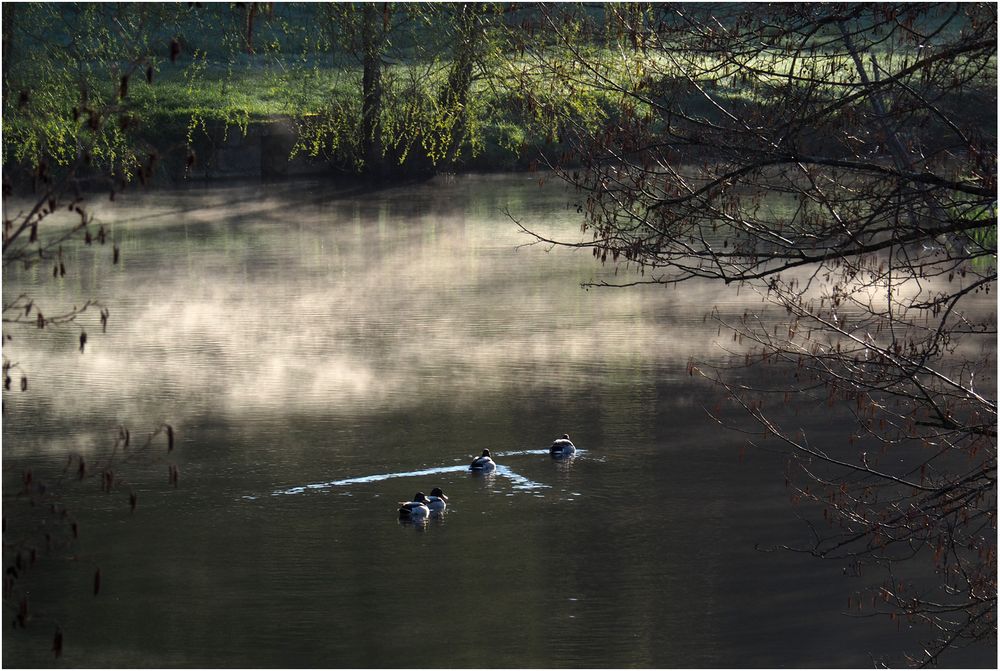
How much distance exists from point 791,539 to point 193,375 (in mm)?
7595

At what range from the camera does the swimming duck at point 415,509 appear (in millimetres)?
10617

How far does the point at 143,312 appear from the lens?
1959 cm

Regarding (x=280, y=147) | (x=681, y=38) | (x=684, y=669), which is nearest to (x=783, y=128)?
(x=681, y=38)

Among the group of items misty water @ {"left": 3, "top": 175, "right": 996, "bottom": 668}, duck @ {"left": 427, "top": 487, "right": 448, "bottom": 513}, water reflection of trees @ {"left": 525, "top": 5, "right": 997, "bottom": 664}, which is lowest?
misty water @ {"left": 3, "top": 175, "right": 996, "bottom": 668}

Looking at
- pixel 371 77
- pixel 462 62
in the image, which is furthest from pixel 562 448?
pixel 371 77

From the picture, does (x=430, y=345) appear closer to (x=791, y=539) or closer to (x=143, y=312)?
(x=143, y=312)

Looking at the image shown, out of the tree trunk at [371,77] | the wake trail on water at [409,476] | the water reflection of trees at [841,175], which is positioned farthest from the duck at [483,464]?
the tree trunk at [371,77]

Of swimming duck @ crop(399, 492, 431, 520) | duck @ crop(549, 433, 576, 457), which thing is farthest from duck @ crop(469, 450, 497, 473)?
swimming duck @ crop(399, 492, 431, 520)

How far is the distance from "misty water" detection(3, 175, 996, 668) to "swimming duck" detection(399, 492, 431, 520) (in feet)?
0.34

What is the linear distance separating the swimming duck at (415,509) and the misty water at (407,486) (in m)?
0.10

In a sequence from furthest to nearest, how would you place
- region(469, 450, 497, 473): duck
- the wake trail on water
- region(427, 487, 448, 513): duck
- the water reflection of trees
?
region(469, 450, 497, 473): duck < the wake trail on water < region(427, 487, 448, 513): duck < the water reflection of trees

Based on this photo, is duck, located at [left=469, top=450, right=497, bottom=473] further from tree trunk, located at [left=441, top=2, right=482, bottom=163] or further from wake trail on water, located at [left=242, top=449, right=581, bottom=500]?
tree trunk, located at [left=441, top=2, right=482, bottom=163]

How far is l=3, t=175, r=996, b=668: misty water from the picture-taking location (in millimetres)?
8727

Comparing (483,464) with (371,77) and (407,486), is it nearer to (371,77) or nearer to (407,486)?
(407,486)
